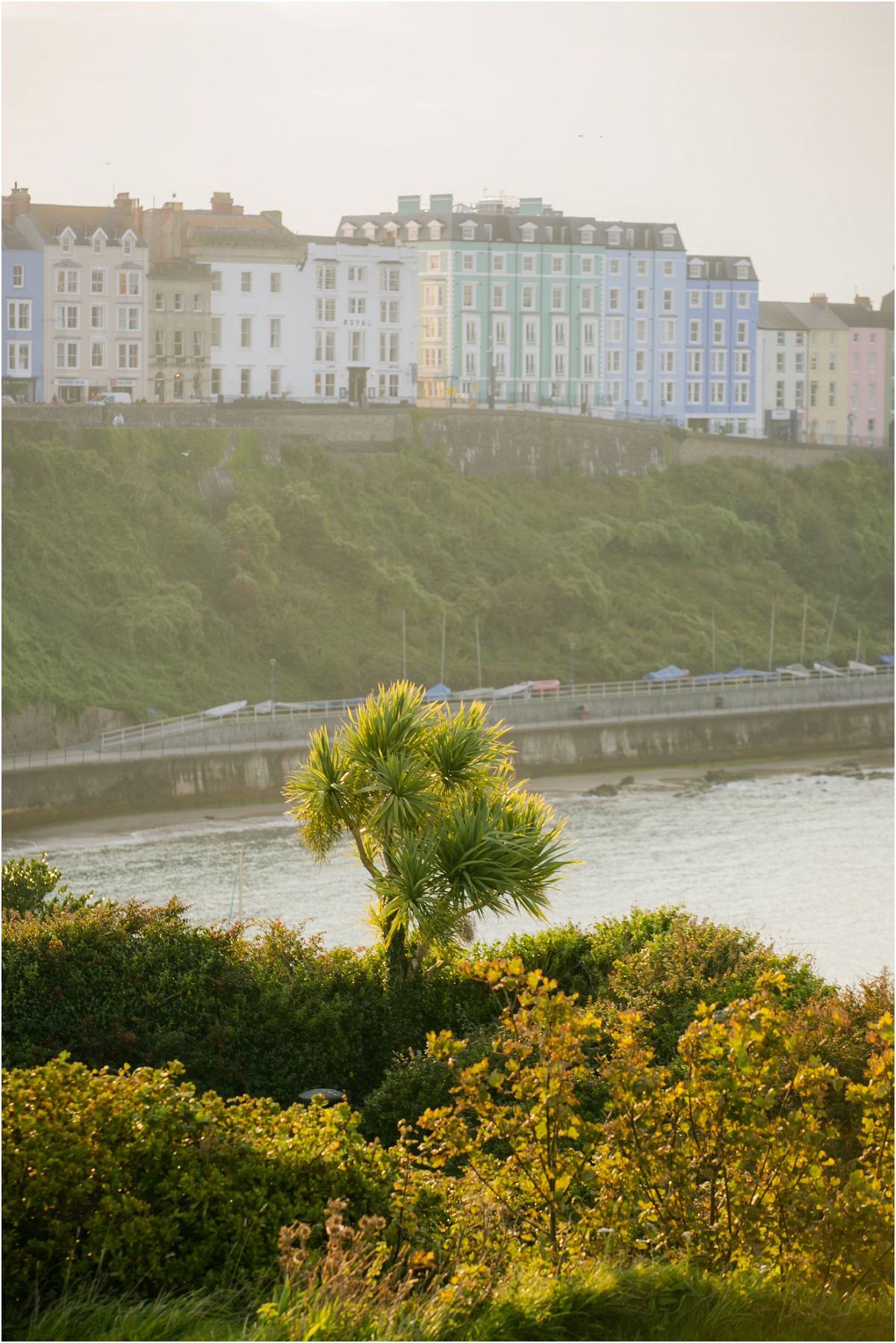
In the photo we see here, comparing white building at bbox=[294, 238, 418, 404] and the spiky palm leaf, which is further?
white building at bbox=[294, 238, 418, 404]

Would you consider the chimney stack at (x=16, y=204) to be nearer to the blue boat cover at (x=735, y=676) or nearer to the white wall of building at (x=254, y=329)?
the white wall of building at (x=254, y=329)

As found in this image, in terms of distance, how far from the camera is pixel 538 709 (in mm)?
24547

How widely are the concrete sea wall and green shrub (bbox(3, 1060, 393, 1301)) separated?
15.8 metres

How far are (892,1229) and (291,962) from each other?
10.7 ft

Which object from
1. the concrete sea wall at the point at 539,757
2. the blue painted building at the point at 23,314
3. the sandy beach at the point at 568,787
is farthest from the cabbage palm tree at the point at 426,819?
the blue painted building at the point at 23,314

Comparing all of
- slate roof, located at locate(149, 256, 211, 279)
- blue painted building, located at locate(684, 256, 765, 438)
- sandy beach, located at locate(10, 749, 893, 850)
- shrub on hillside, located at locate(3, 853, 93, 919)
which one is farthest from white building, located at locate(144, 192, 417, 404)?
shrub on hillside, located at locate(3, 853, 93, 919)

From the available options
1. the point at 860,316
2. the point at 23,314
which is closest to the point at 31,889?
the point at 23,314

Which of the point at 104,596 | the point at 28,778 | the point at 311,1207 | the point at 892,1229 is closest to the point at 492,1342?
the point at 311,1207

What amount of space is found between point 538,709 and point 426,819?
753 inches

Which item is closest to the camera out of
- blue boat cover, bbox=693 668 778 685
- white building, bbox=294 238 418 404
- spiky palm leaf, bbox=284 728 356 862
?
spiky palm leaf, bbox=284 728 356 862

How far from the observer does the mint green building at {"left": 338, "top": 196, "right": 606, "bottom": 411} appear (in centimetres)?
3903

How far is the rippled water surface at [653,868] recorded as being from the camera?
15.2 m

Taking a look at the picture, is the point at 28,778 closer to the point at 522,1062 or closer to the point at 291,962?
the point at 291,962

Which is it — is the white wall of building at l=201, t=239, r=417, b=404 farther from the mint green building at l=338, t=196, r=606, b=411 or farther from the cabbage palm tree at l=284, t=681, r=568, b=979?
the cabbage palm tree at l=284, t=681, r=568, b=979
